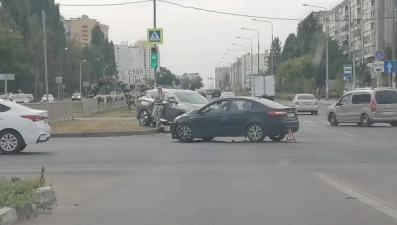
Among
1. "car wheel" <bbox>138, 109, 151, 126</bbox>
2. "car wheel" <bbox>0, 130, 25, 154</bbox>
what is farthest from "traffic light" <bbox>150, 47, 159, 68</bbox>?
"car wheel" <bbox>0, 130, 25, 154</bbox>

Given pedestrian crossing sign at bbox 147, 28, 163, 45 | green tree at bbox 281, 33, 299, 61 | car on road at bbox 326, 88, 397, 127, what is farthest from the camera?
green tree at bbox 281, 33, 299, 61

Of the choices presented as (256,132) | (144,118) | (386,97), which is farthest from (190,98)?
(386,97)

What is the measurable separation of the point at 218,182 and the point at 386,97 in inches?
768

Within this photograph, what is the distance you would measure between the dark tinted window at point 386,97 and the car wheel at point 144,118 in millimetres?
10221

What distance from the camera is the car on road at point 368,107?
96.9ft

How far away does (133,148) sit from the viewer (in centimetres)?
1925

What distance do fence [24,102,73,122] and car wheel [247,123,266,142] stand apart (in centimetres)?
1103

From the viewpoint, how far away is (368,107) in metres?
29.8

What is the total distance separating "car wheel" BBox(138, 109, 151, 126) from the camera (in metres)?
29.2

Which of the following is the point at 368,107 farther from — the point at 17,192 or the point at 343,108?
the point at 17,192

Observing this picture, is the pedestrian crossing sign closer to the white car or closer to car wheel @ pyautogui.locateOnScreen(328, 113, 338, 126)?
car wheel @ pyautogui.locateOnScreen(328, 113, 338, 126)

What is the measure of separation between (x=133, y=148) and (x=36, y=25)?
80.1 meters

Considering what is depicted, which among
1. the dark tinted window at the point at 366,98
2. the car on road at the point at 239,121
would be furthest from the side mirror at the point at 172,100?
the dark tinted window at the point at 366,98

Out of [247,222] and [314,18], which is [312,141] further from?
[314,18]
